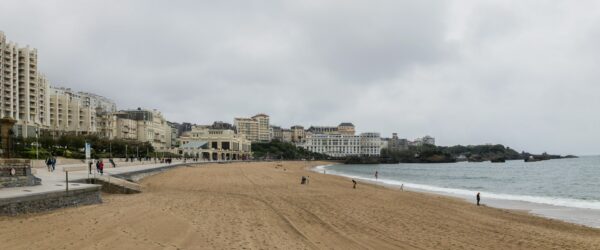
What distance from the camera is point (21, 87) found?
105000 mm

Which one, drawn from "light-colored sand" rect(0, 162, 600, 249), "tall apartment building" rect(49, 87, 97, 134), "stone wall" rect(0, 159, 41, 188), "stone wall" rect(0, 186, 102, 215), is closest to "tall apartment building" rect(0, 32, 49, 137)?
"tall apartment building" rect(49, 87, 97, 134)

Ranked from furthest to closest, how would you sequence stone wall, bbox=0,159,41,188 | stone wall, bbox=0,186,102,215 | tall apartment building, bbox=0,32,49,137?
tall apartment building, bbox=0,32,49,137, stone wall, bbox=0,159,41,188, stone wall, bbox=0,186,102,215

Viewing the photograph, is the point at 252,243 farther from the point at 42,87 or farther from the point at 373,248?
the point at 42,87

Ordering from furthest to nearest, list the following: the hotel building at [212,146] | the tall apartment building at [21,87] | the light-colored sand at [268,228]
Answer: the hotel building at [212,146] → the tall apartment building at [21,87] → the light-colored sand at [268,228]

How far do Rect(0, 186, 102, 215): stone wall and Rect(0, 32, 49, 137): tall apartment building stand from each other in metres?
89.5

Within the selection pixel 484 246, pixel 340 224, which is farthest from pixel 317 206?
pixel 484 246

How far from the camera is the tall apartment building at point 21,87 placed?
98000 mm

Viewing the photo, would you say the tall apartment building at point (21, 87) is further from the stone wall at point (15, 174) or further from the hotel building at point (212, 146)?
the stone wall at point (15, 174)

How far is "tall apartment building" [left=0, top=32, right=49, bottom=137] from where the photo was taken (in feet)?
322

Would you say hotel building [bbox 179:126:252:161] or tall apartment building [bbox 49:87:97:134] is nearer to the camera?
tall apartment building [bbox 49:87:97:134]

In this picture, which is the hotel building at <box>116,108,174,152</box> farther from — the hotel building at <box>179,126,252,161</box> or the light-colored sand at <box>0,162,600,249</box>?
the light-colored sand at <box>0,162,600,249</box>

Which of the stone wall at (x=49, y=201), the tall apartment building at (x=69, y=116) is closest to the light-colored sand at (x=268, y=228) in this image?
the stone wall at (x=49, y=201)

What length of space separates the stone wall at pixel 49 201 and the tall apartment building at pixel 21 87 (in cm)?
8954

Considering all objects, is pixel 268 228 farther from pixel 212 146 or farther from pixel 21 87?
pixel 212 146
